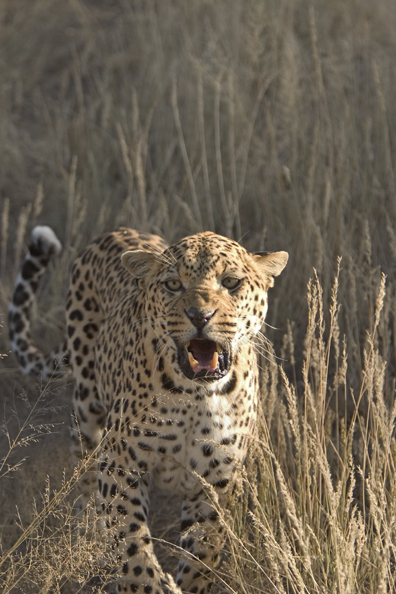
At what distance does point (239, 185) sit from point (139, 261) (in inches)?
110

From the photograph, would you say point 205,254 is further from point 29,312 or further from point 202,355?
point 29,312

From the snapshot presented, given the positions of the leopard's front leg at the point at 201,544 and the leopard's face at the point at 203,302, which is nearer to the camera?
the leopard's face at the point at 203,302

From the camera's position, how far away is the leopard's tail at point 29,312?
15.3ft

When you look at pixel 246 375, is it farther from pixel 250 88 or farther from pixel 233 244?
pixel 250 88

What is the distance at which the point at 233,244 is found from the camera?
11.5 ft

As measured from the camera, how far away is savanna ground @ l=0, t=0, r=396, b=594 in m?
3.75

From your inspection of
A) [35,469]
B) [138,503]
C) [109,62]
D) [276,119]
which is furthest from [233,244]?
[109,62]

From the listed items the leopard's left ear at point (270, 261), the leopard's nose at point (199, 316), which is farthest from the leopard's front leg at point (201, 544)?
the leopard's left ear at point (270, 261)

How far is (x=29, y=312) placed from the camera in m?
4.93

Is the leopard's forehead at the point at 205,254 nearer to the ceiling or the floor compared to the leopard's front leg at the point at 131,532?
nearer to the ceiling

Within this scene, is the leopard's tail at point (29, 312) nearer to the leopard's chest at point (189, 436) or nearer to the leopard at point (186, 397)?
the leopard at point (186, 397)

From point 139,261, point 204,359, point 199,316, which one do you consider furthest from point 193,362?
point 139,261

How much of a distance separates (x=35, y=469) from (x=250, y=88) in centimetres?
354

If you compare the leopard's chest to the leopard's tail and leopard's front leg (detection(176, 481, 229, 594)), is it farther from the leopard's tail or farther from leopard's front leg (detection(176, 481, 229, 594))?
the leopard's tail
